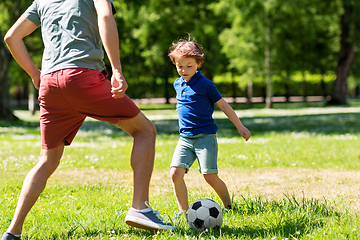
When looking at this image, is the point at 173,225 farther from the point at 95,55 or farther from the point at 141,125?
the point at 95,55

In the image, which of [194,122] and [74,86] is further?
[194,122]

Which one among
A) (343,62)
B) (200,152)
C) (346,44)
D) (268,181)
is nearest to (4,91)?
(268,181)

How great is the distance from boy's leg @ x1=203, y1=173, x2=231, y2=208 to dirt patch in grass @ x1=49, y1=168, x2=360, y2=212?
0.63 meters

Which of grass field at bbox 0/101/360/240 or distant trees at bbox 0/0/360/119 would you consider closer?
grass field at bbox 0/101/360/240

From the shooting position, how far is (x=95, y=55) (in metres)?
3.18

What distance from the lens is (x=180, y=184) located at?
12.8 feet

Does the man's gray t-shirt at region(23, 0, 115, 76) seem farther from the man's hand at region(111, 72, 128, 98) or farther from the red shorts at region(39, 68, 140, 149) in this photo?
the man's hand at region(111, 72, 128, 98)

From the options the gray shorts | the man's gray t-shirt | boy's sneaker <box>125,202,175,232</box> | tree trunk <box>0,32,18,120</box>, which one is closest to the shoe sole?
boy's sneaker <box>125,202,175,232</box>

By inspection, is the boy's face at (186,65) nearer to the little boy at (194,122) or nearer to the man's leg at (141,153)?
the little boy at (194,122)

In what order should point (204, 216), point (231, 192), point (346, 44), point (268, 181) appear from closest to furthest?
1. point (204, 216)
2. point (231, 192)
3. point (268, 181)
4. point (346, 44)

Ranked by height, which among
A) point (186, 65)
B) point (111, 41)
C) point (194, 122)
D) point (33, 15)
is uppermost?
point (33, 15)

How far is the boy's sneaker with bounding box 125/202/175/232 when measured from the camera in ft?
10.6

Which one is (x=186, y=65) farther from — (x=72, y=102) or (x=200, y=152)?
(x=72, y=102)

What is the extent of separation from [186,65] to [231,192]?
198 cm
